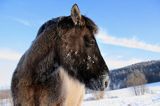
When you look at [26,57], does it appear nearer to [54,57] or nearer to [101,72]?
[54,57]

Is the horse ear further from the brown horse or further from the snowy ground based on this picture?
the snowy ground

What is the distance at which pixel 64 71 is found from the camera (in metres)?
4.59

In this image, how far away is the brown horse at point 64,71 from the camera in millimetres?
4559

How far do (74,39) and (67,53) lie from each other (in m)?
0.23

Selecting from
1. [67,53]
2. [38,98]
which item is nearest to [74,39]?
[67,53]

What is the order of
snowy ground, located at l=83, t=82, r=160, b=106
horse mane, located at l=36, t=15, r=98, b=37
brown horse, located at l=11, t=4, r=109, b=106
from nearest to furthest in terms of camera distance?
brown horse, located at l=11, t=4, r=109, b=106 < horse mane, located at l=36, t=15, r=98, b=37 < snowy ground, located at l=83, t=82, r=160, b=106

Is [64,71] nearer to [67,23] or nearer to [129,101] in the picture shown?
[67,23]

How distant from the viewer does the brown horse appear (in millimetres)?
4559

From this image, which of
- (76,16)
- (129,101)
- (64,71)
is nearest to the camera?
(64,71)

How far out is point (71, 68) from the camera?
4566mm

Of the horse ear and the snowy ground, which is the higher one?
the horse ear

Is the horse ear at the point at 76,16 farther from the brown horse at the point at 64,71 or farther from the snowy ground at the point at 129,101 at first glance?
the snowy ground at the point at 129,101

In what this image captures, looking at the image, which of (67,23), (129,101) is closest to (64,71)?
(67,23)

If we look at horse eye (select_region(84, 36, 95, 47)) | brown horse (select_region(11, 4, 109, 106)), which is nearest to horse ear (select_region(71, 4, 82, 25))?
brown horse (select_region(11, 4, 109, 106))
